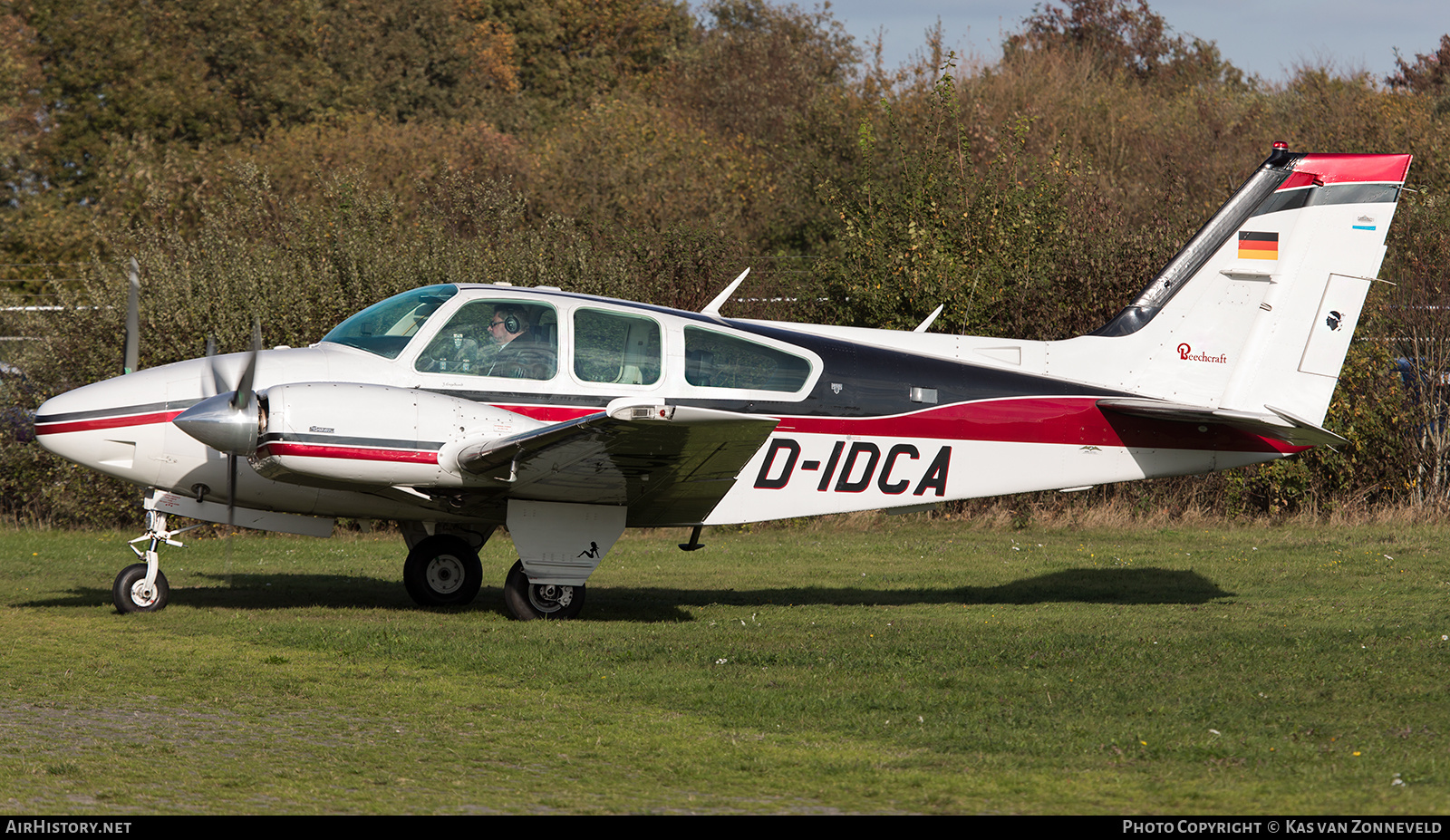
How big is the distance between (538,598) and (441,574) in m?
1.54

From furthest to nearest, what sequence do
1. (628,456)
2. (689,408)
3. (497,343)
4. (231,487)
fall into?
1. (497,343)
2. (231,487)
3. (628,456)
4. (689,408)

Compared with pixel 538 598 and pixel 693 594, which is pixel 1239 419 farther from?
pixel 538 598

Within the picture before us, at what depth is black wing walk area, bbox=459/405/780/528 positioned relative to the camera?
28.6ft

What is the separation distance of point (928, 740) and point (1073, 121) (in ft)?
86.3

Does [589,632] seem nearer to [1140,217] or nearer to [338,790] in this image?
[338,790]

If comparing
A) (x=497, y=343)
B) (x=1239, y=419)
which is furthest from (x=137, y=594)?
(x=1239, y=419)

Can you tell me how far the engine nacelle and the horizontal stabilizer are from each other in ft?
17.7

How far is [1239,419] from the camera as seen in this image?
35.7 ft

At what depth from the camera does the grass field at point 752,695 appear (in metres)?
5.46

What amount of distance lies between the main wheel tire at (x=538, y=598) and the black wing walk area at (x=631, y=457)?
762mm

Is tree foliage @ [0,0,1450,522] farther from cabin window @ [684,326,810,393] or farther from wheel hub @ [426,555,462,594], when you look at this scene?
cabin window @ [684,326,810,393]

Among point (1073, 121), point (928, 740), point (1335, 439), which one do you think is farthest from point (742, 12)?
point (928, 740)

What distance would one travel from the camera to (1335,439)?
10867 millimetres

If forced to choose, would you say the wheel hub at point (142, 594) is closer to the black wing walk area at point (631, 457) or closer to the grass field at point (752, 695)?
the grass field at point (752, 695)
